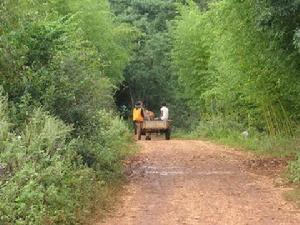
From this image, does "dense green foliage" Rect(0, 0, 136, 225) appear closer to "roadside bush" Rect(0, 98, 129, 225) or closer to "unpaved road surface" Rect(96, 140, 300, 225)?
"roadside bush" Rect(0, 98, 129, 225)

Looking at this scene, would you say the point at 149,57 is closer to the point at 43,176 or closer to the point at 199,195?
the point at 199,195

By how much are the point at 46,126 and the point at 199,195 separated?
3274 mm

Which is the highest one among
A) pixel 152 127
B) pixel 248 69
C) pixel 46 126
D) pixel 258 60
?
pixel 258 60

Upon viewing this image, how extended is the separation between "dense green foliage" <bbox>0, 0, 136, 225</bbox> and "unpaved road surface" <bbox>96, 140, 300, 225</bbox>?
0.74 m

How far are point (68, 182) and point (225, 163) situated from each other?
7.51m

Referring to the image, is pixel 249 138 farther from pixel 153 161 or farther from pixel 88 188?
pixel 88 188

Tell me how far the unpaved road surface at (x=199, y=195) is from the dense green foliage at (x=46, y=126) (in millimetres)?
737

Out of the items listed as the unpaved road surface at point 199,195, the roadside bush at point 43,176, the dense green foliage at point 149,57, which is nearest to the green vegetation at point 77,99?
the roadside bush at point 43,176

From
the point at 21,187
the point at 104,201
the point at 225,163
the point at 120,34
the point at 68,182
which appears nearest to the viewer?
the point at 21,187

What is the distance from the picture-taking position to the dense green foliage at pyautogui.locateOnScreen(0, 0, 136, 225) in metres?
7.64

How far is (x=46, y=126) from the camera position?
925 cm

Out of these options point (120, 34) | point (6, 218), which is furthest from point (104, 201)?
point (120, 34)

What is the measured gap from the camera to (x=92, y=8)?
24969 mm

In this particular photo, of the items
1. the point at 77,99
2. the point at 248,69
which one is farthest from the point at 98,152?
the point at 248,69
